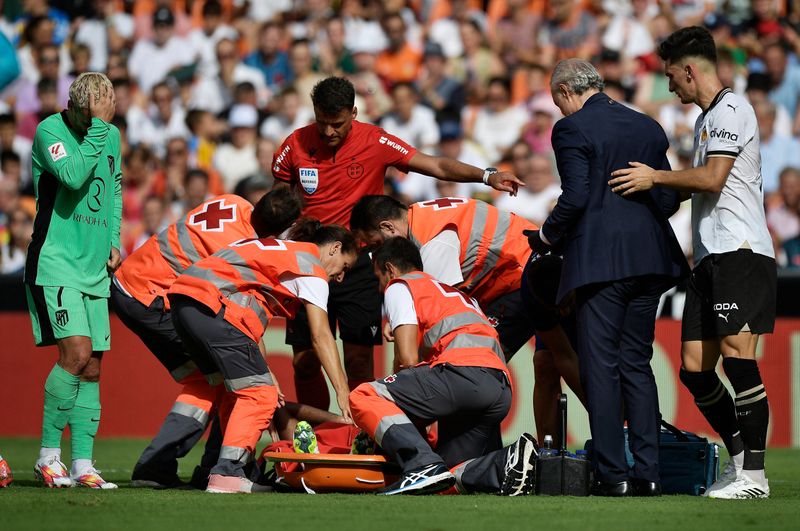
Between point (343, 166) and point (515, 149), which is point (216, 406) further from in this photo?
point (515, 149)

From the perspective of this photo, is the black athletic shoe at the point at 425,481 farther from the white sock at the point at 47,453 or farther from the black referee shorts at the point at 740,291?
the white sock at the point at 47,453

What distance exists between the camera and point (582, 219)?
6871 mm

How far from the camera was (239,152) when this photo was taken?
15.2 m

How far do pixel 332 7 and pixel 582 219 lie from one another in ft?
36.0

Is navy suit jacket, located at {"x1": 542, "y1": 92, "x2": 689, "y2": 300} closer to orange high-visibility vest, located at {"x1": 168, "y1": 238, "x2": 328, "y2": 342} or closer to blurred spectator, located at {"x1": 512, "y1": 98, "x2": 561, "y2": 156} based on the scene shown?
orange high-visibility vest, located at {"x1": 168, "y1": 238, "x2": 328, "y2": 342}

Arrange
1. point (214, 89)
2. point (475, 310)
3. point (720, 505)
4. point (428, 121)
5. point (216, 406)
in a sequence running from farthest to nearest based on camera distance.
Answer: point (214, 89) < point (428, 121) < point (216, 406) < point (475, 310) < point (720, 505)

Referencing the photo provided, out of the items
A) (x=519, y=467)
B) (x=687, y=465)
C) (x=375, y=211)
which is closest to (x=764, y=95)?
(x=375, y=211)

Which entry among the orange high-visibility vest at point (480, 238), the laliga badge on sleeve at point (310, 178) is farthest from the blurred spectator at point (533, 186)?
the laliga badge on sleeve at point (310, 178)

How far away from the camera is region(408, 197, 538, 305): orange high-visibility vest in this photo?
8.12 m

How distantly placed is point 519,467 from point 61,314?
2.91 m

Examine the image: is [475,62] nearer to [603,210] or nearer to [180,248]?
[180,248]

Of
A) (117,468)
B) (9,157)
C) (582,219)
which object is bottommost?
(117,468)

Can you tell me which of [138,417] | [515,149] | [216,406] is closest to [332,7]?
[515,149]

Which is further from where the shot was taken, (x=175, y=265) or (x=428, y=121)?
(x=428, y=121)
